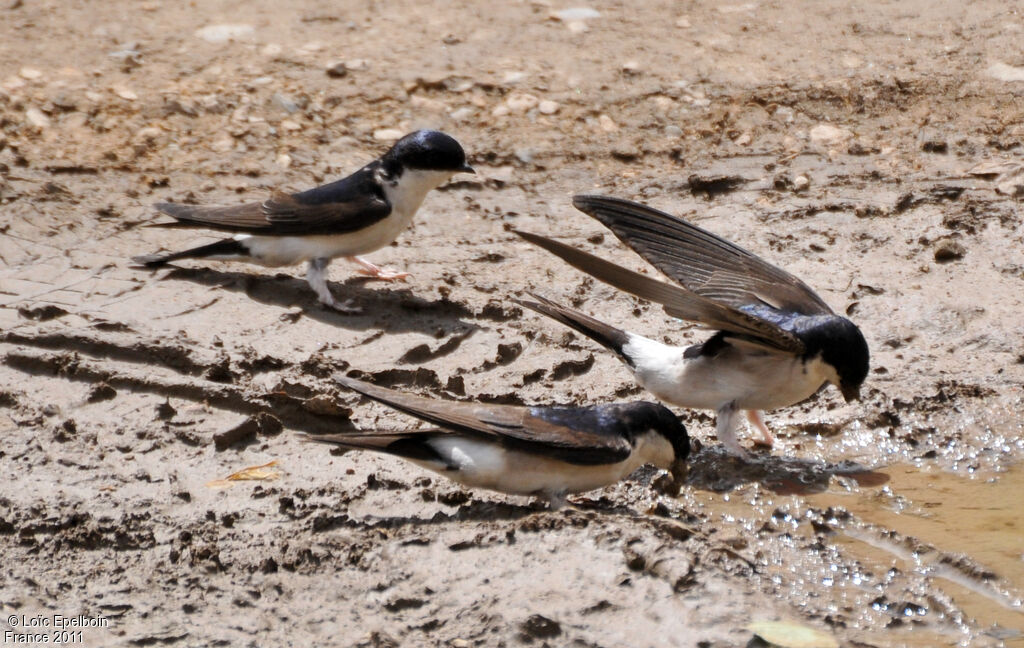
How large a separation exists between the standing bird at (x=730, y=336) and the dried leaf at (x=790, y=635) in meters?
1.23

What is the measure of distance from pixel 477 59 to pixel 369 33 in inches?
27.7

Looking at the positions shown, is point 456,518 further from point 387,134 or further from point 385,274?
point 387,134

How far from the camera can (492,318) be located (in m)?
5.93

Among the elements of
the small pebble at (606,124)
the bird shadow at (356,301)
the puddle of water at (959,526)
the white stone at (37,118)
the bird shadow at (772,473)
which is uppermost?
the small pebble at (606,124)

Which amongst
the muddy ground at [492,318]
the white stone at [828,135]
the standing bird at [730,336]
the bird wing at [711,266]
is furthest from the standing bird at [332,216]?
the white stone at [828,135]

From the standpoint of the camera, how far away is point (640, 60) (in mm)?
7852

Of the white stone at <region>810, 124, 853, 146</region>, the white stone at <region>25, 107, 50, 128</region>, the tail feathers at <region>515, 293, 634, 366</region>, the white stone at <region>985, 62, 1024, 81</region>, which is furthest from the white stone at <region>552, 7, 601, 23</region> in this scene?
the tail feathers at <region>515, 293, 634, 366</region>

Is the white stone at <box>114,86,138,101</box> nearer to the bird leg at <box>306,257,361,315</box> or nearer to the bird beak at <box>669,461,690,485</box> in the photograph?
the bird leg at <box>306,257,361,315</box>

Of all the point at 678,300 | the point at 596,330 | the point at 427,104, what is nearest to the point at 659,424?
the point at 678,300

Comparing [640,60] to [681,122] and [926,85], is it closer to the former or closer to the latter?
[681,122]

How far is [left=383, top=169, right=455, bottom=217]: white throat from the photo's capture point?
636 cm

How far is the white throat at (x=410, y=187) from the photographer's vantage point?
20.9 ft

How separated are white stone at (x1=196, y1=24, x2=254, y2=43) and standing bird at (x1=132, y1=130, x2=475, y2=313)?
1.91m

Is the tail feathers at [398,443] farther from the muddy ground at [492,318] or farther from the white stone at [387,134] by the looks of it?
the white stone at [387,134]
